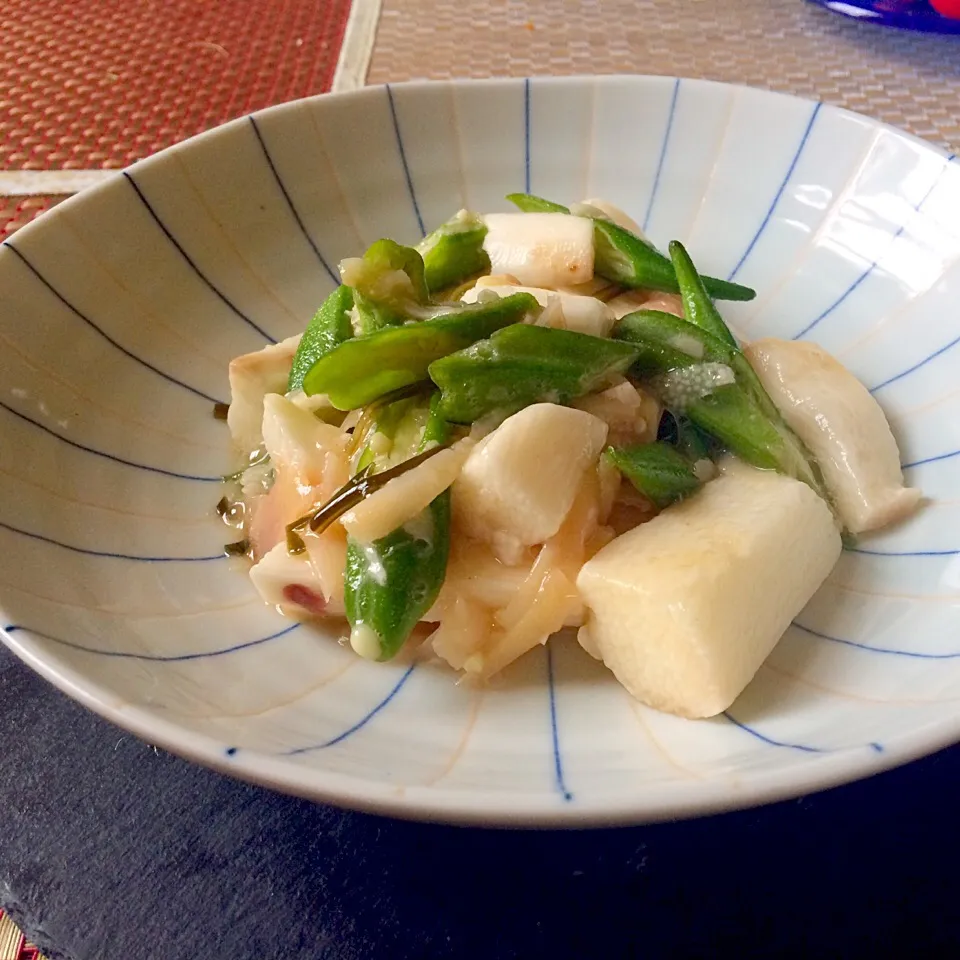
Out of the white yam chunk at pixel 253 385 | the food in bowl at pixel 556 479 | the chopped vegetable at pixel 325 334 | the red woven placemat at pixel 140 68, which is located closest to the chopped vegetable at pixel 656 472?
the food in bowl at pixel 556 479

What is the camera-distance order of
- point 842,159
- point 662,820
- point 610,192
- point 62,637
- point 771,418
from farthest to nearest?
point 610,192 < point 842,159 < point 771,418 < point 62,637 < point 662,820

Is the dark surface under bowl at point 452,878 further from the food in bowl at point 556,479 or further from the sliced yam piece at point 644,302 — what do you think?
the sliced yam piece at point 644,302

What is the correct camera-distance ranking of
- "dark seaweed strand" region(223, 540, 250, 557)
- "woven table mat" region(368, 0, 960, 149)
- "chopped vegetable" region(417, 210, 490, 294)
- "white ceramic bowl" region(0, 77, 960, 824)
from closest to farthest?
"white ceramic bowl" region(0, 77, 960, 824) < "dark seaweed strand" region(223, 540, 250, 557) < "chopped vegetable" region(417, 210, 490, 294) < "woven table mat" region(368, 0, 960, 149)

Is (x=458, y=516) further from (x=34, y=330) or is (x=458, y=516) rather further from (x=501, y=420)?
(x=34, y=330)

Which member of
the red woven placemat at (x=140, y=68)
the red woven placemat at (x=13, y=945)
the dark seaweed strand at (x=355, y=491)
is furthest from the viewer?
the red woven placemat at (x=140, y=68)

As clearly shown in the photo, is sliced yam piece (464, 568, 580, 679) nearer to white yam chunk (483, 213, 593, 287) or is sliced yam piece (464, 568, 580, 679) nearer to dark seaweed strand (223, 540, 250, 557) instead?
dark seaweed strand (223, 540, 250, 557)

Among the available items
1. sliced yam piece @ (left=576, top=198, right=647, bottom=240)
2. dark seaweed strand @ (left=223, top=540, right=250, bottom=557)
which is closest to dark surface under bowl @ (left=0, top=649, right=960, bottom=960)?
dark seaweed strand @ (left=223, top=540, right=250, bottom=557)

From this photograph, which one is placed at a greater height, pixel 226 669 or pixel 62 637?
pixel 62 637

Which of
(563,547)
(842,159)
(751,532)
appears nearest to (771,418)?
(751,532)
